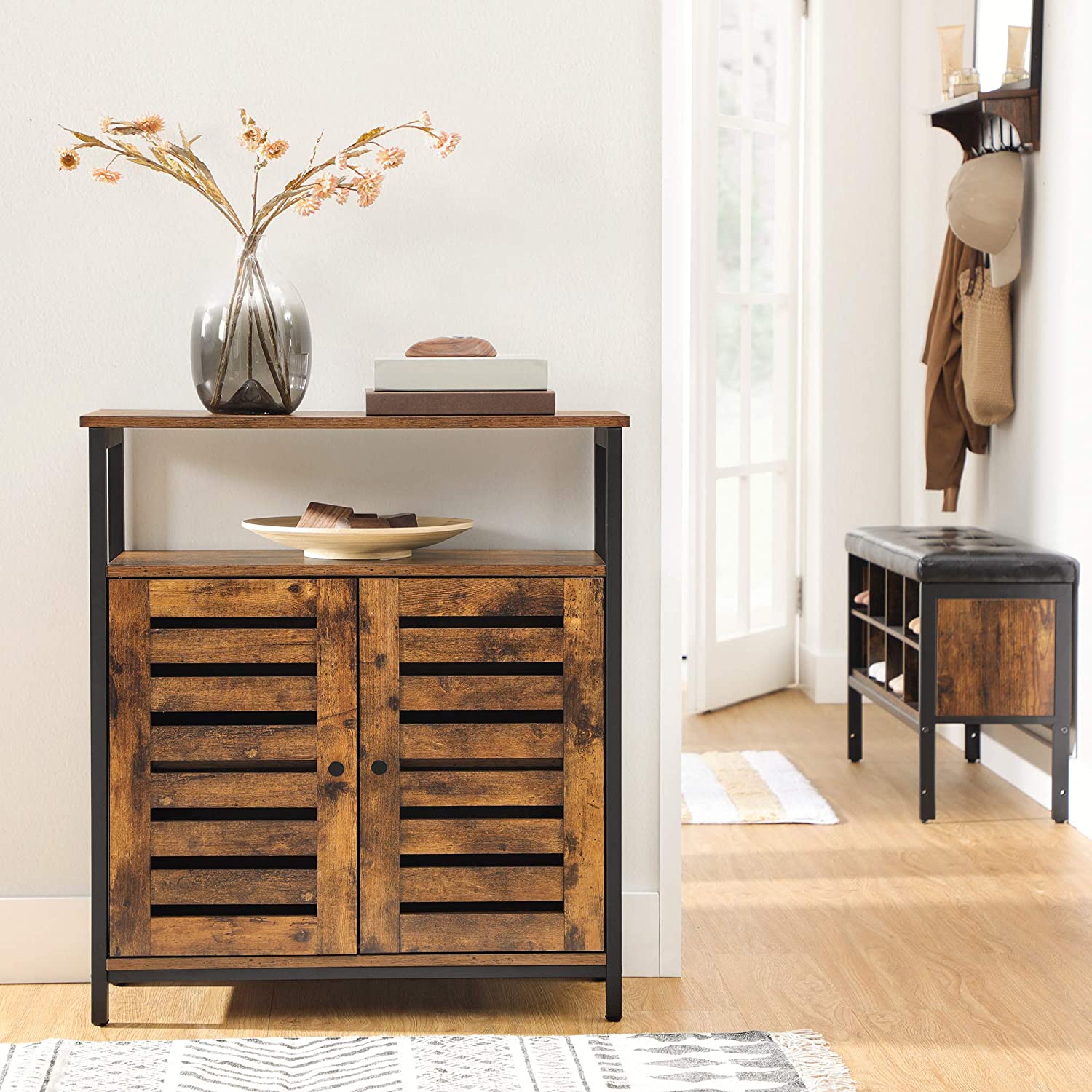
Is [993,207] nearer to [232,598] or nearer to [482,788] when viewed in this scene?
[482,788]

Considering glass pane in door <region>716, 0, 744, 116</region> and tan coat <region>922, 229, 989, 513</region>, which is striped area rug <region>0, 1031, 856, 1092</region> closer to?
tan coat <region>922, 229, 989, 513</region>

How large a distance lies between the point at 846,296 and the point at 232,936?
3434 mm

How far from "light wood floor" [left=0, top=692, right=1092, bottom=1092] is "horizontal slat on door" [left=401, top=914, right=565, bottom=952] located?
0.17 metres

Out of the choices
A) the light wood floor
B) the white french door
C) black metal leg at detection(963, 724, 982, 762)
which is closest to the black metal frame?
the light wood floor

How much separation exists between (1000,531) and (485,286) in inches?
84.2

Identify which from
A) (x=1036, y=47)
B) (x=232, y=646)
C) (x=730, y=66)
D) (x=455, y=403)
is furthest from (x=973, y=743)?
(x=232, y=646)

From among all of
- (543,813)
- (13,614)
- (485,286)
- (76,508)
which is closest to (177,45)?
(485,286)

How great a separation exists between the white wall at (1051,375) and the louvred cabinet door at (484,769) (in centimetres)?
175

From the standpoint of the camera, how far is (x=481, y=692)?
229cm

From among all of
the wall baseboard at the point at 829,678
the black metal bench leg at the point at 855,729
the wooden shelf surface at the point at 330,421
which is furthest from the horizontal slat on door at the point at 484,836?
the wall baseboard at the point at 829,678

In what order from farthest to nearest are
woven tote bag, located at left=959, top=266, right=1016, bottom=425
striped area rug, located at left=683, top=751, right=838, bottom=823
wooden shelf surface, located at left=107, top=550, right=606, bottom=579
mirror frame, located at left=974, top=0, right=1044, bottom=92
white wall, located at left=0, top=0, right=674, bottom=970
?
woven tote bag, located at left=959, top=266, right=1016, bottom=425, mirror frame, located at left=974, top=0, right=1044, bottom=92, striped area rug, located at left=683, top=751, right=838, bottom=823, white wall, located at left=0, top=0, right=674, bottom=970, wooden shelf surface, located at left=107, top=550, right=606, bottom=579

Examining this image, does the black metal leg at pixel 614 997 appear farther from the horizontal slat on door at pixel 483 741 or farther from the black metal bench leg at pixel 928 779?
the black metal bench leg at pixel 928 779

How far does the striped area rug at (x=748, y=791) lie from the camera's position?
3.63 metres

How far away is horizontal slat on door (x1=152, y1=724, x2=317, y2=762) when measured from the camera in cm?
227
